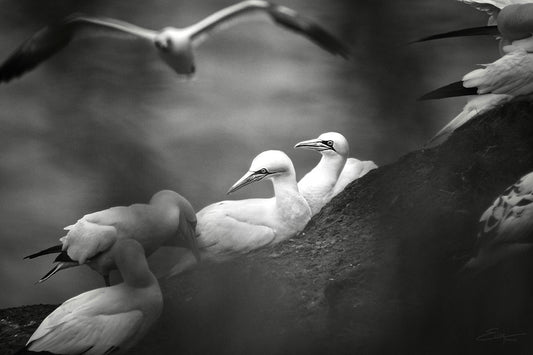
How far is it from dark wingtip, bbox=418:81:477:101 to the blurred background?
0.02 metres

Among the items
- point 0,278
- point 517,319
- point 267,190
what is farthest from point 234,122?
point 517,319

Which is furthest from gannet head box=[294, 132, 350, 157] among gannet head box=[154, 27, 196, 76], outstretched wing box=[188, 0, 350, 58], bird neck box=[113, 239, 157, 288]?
bird neck box=[113, 239, 157, 288]

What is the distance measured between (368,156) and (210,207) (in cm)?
44

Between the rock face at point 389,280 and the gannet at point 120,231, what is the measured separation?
128 mm

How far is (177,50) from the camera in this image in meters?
2.21

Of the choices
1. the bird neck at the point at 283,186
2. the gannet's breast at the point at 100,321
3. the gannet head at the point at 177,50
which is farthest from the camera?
the bird neck at the point at 283,186

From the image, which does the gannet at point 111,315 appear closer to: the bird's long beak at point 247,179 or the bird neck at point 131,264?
the bird neck at point 131,264

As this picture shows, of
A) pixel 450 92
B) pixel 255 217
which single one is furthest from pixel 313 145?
pixel 450 92

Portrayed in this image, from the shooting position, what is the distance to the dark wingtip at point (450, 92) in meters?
2.35

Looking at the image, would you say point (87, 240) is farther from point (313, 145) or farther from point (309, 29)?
point (309, 29)

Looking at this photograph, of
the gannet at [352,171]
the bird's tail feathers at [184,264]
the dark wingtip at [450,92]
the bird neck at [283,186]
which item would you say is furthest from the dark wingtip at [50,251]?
the dark wingtip at [450,92]

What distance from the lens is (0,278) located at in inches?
86.9

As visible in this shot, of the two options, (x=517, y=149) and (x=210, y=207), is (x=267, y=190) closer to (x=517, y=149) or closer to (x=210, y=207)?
(x=210, y=207)

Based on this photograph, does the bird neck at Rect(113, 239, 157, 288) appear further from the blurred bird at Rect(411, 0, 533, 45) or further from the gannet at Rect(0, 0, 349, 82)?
the blurred bird at Rect(411, 0, 533, 45)
